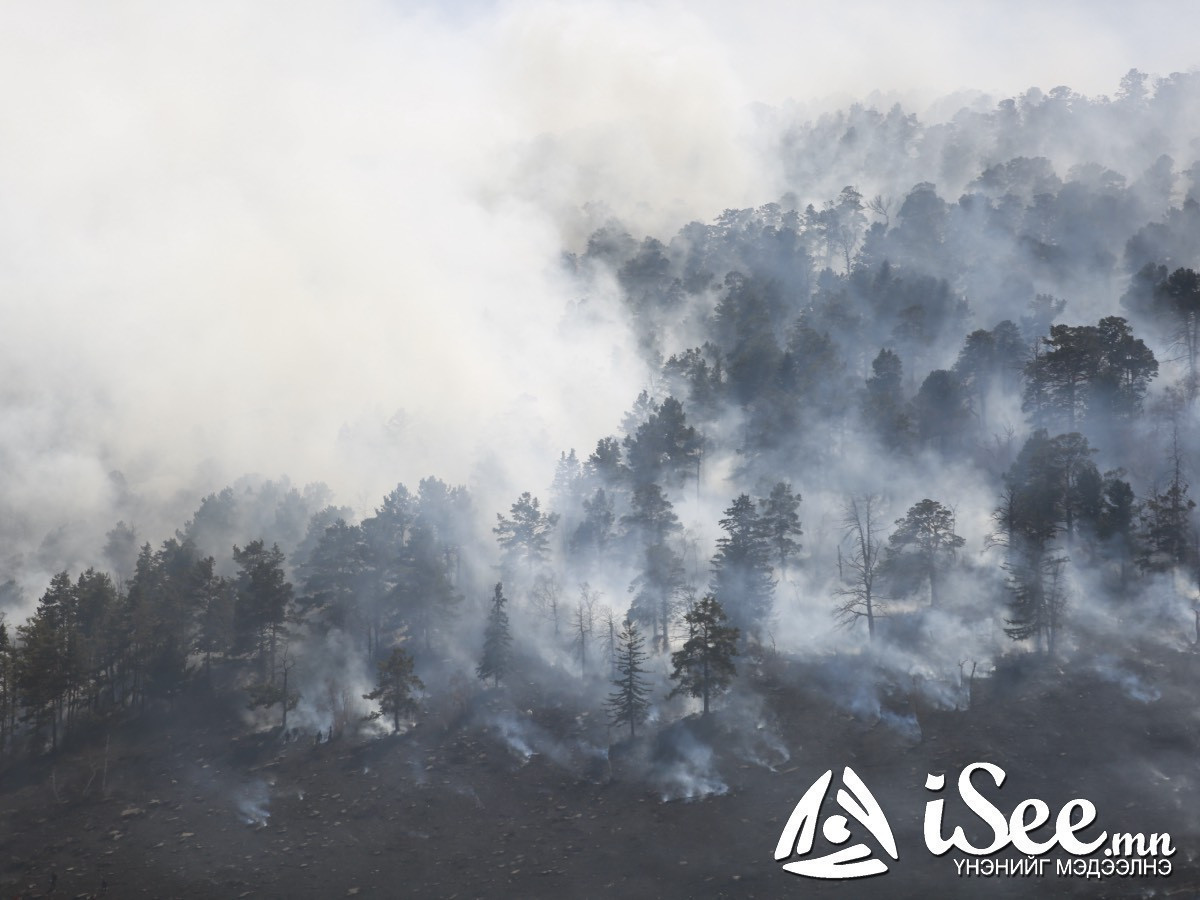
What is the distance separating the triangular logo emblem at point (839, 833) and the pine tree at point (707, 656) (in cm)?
1068

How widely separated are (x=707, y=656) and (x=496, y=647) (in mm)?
20082

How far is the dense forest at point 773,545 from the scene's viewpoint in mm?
69375

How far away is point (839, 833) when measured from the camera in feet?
178

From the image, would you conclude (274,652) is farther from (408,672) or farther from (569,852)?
(569,852)

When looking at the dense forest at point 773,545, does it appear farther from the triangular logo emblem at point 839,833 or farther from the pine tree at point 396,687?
the triangular logo emblem at point 839,833

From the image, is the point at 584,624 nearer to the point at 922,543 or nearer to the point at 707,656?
the point at 707,656

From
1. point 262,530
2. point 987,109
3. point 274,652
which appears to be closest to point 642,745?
point 274,652

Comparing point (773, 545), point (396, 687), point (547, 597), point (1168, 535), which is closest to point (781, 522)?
point (773, 545)

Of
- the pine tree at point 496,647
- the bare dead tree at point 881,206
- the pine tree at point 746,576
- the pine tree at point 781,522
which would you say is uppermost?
the bare dead tree at point 881,206

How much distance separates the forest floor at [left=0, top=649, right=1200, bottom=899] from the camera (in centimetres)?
5147

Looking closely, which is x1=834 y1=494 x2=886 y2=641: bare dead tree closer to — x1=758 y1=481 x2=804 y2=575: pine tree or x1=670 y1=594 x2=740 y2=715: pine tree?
x1=758 y1=481 x2=804 y2=575: pine tree

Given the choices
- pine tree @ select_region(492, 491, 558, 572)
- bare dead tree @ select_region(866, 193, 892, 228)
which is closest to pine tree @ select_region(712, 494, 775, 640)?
pine tree @ select_region(492, 491, 558, 572)

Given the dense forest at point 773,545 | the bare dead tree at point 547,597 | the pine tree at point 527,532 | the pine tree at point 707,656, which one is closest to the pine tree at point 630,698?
the dense forest at point 773,545

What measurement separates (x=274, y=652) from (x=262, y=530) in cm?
3532
